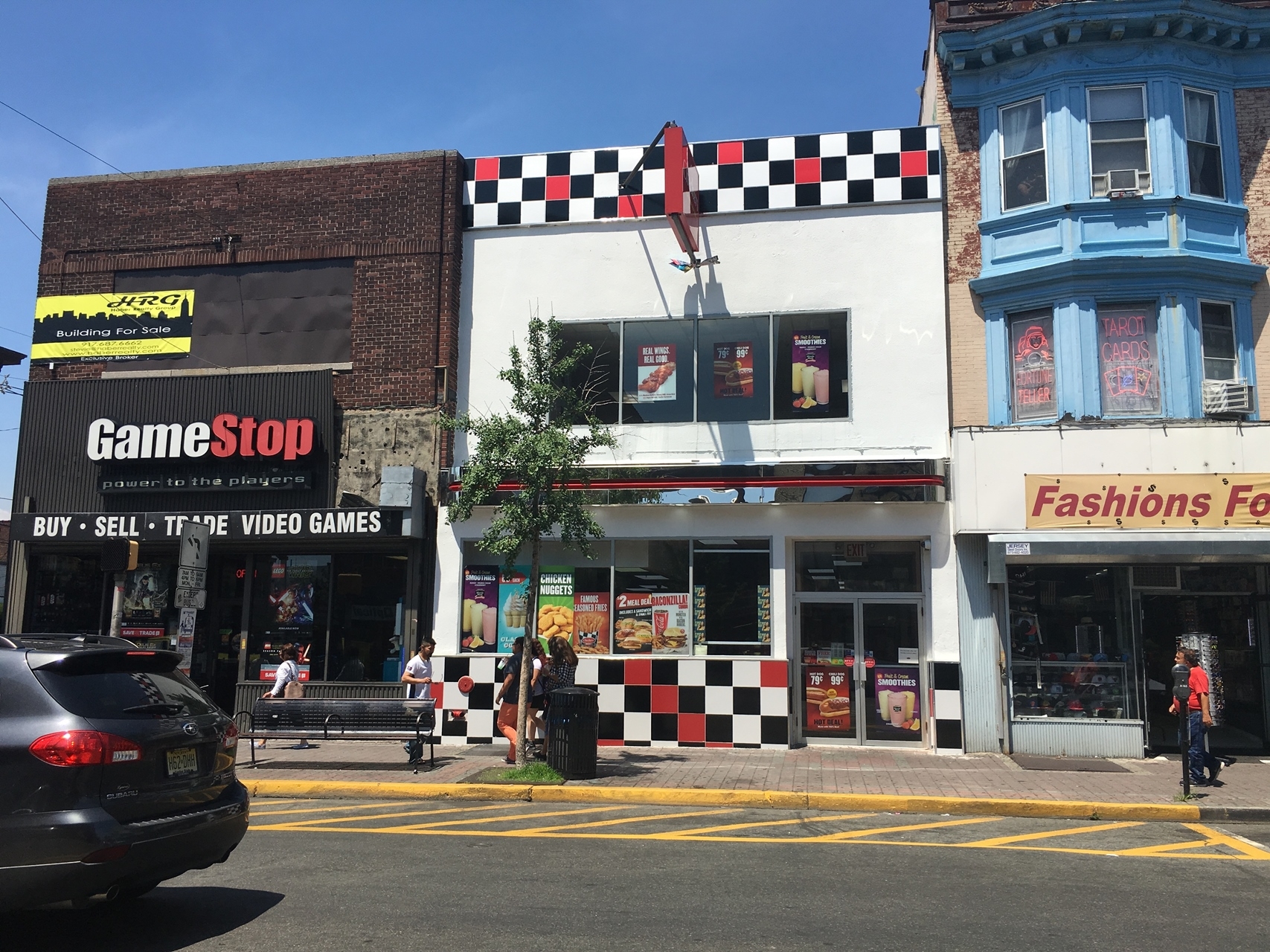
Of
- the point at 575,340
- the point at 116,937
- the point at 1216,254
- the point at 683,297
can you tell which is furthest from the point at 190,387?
the point at 1216,254

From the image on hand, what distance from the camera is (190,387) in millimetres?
16203

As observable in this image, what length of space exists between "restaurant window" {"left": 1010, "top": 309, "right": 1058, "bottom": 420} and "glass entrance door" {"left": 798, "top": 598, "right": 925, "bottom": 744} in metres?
3.28

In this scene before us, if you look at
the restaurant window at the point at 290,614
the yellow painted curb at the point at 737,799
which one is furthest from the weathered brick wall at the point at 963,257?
the restaurant window at the point at 290,614

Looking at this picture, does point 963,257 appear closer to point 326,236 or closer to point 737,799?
point 737,799

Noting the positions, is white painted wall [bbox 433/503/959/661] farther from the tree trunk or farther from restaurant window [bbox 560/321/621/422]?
the tree trunk

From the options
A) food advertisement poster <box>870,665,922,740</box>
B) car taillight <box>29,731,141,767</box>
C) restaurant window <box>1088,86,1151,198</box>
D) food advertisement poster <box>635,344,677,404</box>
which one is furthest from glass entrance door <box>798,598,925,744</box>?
car taillight <box>29,731,141,767</box>

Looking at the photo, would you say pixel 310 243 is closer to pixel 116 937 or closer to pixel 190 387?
pixel 190 387

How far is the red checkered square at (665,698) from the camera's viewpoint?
14312mm

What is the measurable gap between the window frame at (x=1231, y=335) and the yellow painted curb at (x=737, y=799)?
21.5 ft

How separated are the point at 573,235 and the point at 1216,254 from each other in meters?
9.42

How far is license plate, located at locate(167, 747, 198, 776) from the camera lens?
5645 mm

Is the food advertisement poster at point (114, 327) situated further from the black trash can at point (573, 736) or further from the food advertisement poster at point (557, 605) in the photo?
the black trash can at point (573, 736)

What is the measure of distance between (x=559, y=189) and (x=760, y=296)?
12.4 ft

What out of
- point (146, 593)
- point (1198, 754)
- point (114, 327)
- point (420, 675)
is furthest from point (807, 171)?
point (146, 593)
